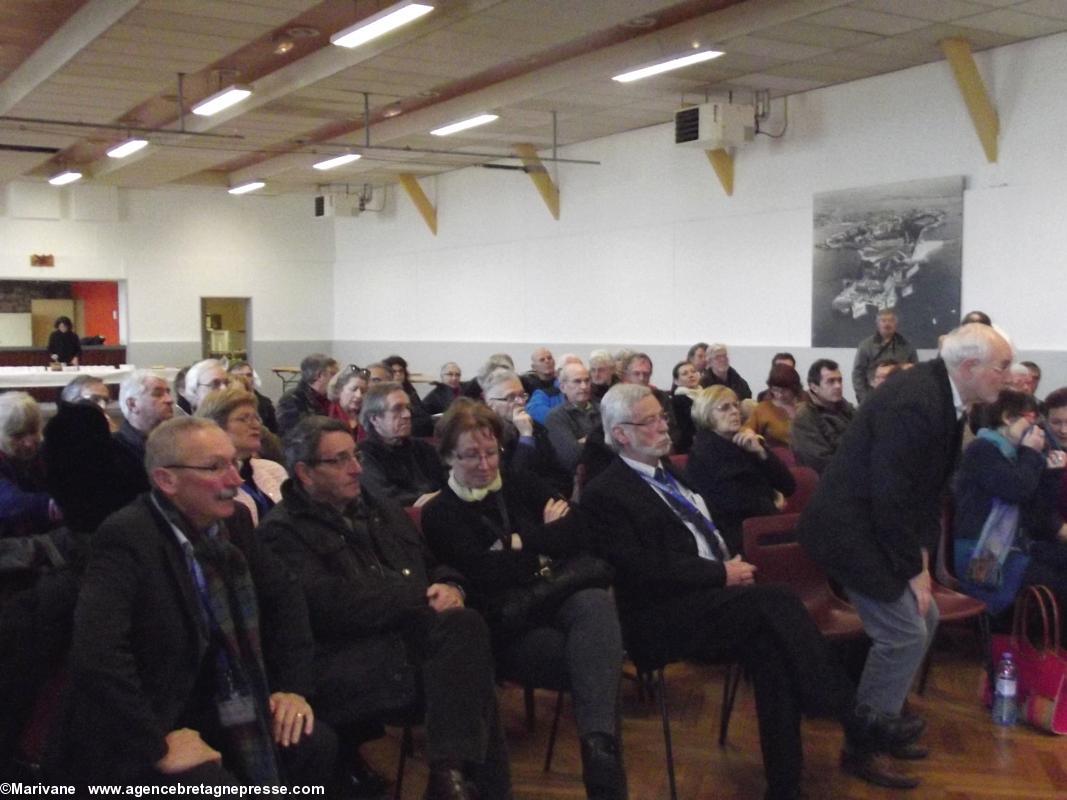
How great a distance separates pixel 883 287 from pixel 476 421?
7067 millimetres

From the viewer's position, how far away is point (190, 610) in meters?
2.33

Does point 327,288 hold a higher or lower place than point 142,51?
lower

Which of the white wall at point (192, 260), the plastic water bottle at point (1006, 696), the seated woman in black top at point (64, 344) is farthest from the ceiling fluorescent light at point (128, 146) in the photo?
the plastic water bottle at point (1006, 696)

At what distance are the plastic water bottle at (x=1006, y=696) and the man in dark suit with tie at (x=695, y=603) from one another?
58cm

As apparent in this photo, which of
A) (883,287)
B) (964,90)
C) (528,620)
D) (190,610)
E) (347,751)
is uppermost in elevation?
(964,90)

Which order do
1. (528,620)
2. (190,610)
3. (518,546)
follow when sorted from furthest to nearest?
(518,546)
(528,620)
(190,610)

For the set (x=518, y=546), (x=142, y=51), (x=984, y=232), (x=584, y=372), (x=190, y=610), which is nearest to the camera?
(x=190, y=610)

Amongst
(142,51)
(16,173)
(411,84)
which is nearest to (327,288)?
(16,173)

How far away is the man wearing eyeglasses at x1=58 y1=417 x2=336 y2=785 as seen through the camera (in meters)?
2.21

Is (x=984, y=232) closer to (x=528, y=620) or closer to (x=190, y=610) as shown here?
(x=528, y=620)

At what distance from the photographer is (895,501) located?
3.18 metres

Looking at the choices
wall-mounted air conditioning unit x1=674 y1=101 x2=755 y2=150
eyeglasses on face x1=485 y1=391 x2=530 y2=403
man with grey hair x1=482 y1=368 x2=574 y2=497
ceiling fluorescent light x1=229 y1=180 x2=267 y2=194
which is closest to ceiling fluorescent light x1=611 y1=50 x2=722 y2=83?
wall-mounted air conditioning unit x1=674 y1=101 x2=755 y2=150

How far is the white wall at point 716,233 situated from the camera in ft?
28.0

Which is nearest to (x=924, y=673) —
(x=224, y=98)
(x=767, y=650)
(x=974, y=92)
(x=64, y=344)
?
(x=767, y=650)
